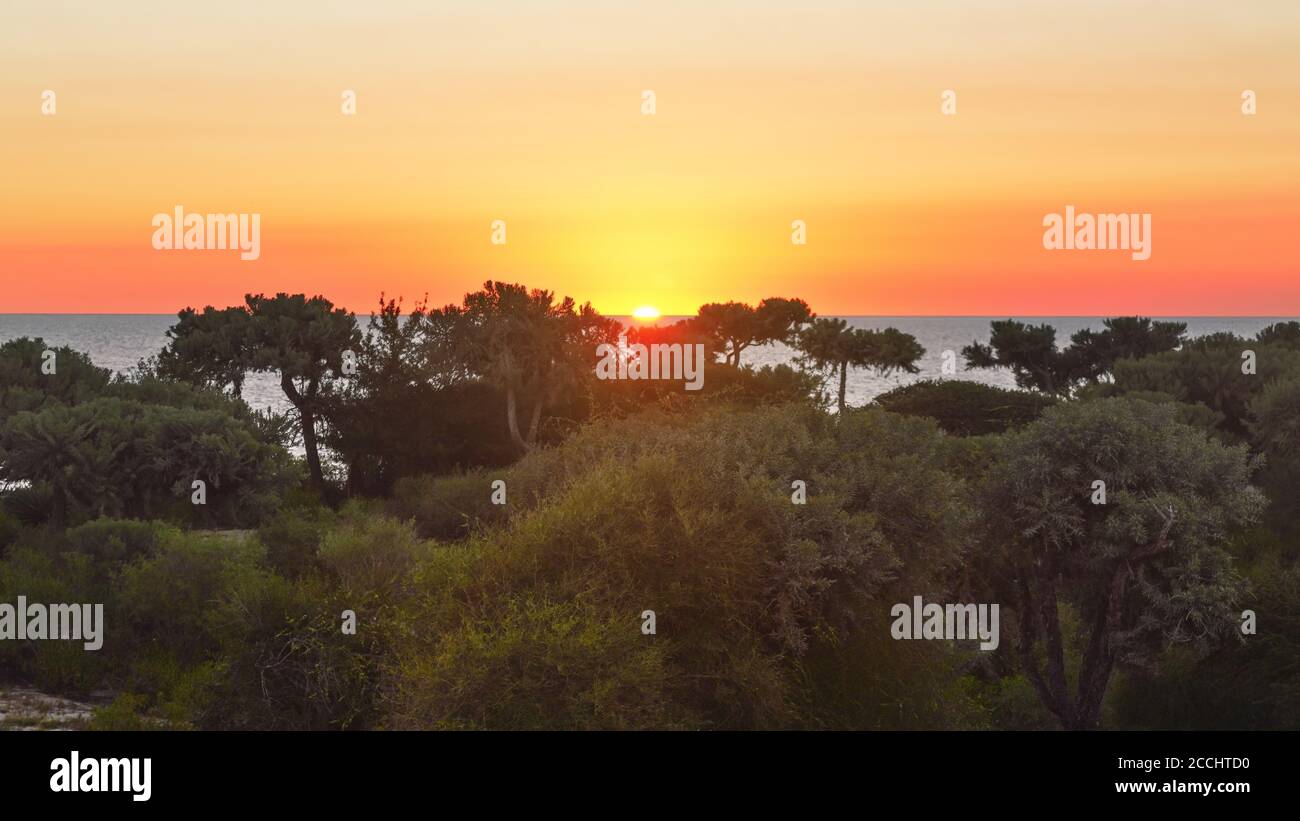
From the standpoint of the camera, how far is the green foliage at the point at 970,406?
56219 mm

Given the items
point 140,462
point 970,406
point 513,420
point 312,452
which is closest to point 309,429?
point 312,452

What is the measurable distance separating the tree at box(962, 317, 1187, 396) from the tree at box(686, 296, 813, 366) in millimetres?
12858

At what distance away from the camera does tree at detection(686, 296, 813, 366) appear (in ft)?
253

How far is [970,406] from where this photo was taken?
57.6 metres

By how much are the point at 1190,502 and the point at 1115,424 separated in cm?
210

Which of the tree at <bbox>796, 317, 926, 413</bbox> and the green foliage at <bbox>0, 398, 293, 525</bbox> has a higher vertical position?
the tree at <bbox>796, 317, 926, 413</bbox>

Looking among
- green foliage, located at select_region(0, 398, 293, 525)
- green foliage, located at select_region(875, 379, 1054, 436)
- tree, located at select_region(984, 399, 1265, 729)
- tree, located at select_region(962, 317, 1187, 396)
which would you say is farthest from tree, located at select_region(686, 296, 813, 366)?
tree, located at select_region(984, 399, 1265, 729)

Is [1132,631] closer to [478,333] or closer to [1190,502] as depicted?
[1190,502]

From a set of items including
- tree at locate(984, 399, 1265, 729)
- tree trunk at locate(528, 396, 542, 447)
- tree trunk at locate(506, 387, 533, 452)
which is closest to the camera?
tree at locate(984, 399, 1265, 729)

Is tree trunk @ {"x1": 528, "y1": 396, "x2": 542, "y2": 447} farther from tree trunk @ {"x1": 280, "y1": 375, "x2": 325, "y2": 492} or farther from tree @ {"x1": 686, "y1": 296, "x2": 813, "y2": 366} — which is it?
tree @ {"x1": 686, "y1": 296, "x2": 813, "y2": 366}

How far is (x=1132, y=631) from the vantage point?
23906mm

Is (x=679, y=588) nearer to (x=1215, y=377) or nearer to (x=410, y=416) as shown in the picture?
(x=410, y=416)

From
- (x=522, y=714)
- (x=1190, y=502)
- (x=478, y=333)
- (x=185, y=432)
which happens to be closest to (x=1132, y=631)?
(x=1190, y=502)

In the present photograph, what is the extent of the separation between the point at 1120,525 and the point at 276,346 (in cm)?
3931
